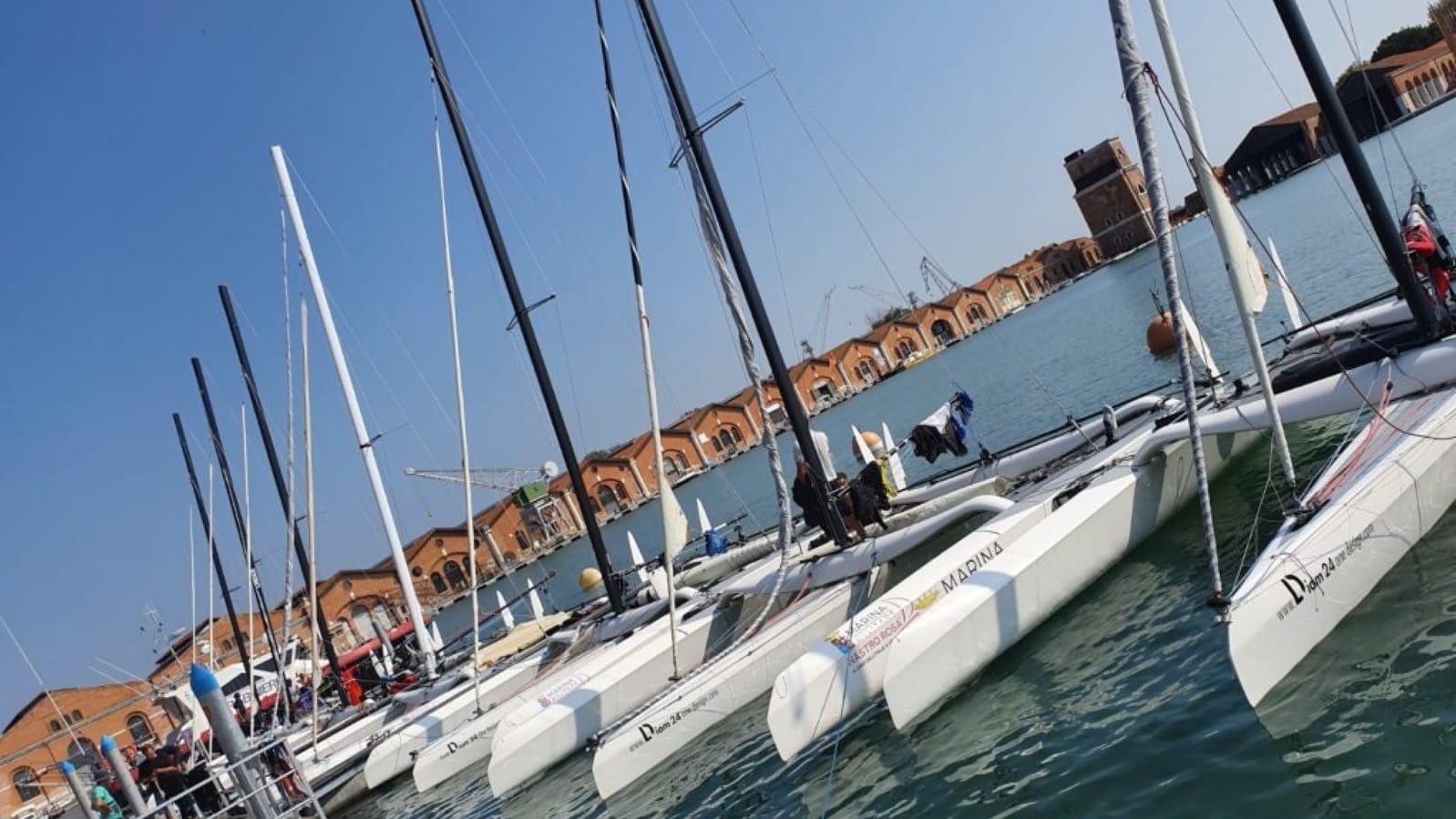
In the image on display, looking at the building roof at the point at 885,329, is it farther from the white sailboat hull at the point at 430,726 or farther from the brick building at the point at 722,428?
the white sailboat hull at the point at 430,726

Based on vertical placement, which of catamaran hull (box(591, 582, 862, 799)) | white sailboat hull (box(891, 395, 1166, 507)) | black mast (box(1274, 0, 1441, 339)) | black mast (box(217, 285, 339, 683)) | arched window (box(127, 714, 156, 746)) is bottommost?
catamaran hull (box(591, 582, 862, 799))

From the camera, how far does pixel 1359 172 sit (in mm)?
10539

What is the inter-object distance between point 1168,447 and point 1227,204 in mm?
4139

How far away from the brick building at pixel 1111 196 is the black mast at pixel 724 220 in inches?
4681

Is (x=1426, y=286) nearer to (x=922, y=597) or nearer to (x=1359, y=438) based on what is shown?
(x=1359, y=438)

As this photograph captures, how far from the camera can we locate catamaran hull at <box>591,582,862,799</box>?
1136cm

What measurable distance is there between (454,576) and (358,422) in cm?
6097

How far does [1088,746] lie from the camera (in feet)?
25.7

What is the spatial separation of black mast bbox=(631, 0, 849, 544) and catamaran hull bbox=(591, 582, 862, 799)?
2241 millimetres

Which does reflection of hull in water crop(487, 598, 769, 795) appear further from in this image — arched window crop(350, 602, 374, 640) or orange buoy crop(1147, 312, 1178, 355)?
arched window crop(350, 602, 374, 640)

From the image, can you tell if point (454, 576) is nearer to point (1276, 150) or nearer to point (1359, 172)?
point (1359, 172)

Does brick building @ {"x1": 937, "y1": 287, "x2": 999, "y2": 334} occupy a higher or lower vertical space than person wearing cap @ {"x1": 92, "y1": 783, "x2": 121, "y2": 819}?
higher

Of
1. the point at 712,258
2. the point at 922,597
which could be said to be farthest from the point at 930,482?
the point at 922,597

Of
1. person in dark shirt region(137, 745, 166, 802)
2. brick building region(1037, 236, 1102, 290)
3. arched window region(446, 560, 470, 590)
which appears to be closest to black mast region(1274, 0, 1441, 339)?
person in dark shirt region(137, 745, 166, 802)
